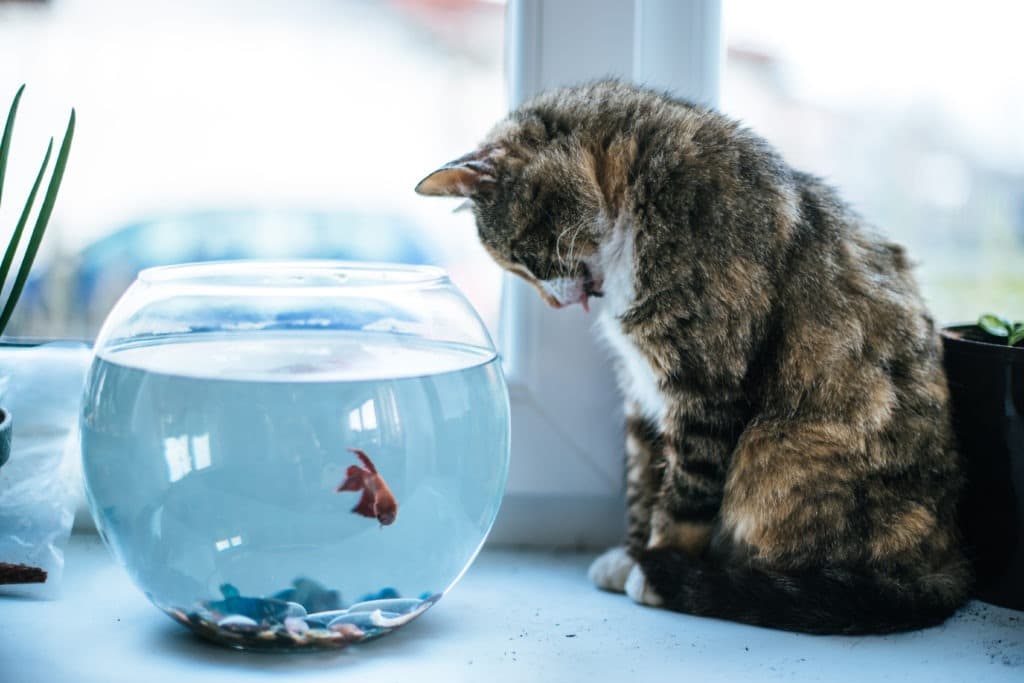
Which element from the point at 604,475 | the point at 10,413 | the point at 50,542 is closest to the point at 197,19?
the point at 10,413

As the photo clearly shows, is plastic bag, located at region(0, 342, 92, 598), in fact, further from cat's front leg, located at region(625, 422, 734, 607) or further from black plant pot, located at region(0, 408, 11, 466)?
cat's front leg, located at region(625, 422, 734, 607)

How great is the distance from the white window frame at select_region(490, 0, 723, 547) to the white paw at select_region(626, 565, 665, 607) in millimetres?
230

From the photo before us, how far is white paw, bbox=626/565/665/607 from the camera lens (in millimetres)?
1430

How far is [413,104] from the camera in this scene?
5.69 ft

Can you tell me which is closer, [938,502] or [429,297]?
[429,297]

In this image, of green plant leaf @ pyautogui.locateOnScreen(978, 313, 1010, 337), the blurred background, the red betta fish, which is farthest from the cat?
the red betta fish

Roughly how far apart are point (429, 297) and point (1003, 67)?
3.75 feet

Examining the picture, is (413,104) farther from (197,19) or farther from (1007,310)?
(1007,310)

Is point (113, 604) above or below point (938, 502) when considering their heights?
below

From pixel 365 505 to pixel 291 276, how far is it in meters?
0.30

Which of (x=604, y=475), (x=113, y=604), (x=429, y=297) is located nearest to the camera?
(x=429, y=297)

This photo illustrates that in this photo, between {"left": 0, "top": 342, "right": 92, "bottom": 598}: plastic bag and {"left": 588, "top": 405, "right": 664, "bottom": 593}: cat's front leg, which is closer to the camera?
{"left": 0, "top": 342, "right": 92, "bottom": 598}: plastic bag

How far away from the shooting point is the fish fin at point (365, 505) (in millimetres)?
1086

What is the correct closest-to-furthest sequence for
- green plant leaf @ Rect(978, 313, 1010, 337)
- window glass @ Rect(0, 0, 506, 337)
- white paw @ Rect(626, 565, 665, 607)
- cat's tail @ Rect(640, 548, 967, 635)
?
cat's tail @ Rect(640, 548, 967, 635) < white paw @ Rect(626, 565, 665, 607) < green plant leaf @ Rect(978, 313, 1010, 337) < window glass @ Rect(0, 0, 506, 337)
